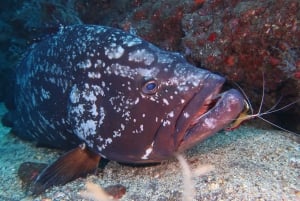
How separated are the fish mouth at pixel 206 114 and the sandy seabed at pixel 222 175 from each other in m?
0.45

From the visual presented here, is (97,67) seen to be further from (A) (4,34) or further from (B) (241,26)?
(A) (4,34)

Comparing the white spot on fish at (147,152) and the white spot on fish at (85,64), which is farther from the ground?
the white spot on fish at (85,64)

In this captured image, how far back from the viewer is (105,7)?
21.7 ft

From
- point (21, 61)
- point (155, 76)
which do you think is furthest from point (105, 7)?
point (155, 76)

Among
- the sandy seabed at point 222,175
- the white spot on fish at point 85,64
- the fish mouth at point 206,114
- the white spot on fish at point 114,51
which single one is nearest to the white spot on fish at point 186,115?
the fish mouth at point 206,114

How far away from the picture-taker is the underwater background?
2863 mm

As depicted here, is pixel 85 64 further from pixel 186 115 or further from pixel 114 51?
pixel 186 115

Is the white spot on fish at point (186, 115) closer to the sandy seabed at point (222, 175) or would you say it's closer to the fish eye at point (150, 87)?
the fish eye at point (150, 87)

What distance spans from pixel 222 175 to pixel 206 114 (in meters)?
0.63

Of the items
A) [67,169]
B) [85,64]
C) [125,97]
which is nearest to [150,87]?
[125,97]

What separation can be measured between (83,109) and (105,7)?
3.84 meters

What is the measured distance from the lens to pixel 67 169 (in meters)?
3.43

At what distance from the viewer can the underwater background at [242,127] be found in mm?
2863

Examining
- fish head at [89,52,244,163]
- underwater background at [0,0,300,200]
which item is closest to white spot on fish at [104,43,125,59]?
fish head at [89,52,244,163]
